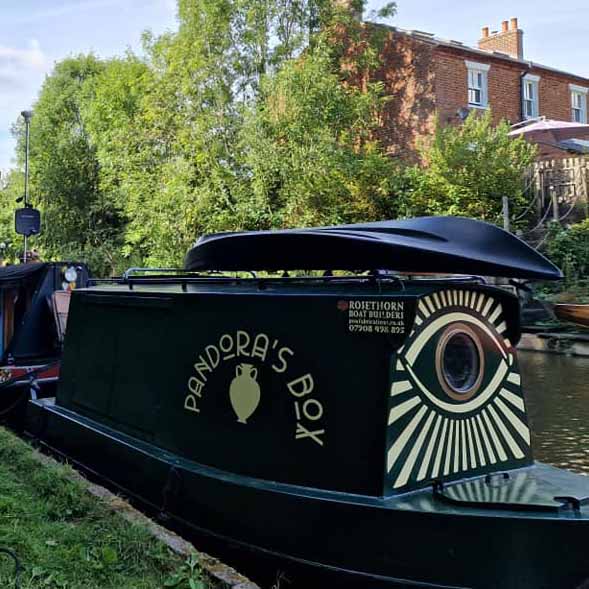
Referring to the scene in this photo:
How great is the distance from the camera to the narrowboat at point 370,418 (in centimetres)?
338

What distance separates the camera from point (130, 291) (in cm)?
557

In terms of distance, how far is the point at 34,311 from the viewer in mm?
9328

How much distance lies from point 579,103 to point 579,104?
4cm

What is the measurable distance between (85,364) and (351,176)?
1384cm

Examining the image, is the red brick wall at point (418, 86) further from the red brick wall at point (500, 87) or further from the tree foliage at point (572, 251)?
the tree foliage at point (572, 251)

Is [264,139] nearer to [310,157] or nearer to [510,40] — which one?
[310,157]

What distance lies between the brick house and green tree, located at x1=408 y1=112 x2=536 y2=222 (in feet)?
11.4

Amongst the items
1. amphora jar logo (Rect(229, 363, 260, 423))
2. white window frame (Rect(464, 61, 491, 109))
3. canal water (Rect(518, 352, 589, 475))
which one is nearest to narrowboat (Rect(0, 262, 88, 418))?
amphora jar logo (Rect(229, 363, 260, 423))

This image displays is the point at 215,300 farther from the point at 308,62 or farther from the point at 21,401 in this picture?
the point at 308,62

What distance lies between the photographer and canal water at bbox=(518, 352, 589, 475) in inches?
305

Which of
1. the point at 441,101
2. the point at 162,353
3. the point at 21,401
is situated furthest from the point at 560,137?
the point at 162,353

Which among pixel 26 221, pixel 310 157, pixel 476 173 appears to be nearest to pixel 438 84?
pixel 310 157

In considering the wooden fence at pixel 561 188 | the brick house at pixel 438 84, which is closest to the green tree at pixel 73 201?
the brick house at pixel 438 84

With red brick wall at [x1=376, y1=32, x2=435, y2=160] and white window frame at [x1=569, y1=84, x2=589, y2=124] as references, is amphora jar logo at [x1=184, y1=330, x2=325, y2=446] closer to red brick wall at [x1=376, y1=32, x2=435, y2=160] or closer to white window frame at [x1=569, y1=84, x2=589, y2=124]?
red brick wall at [x1=376, y1=32, x2=435, y2=160]
